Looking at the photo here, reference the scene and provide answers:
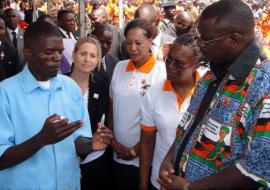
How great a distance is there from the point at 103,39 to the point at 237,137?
2.49m

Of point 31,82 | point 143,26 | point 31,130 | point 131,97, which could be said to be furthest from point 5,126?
point 143,26

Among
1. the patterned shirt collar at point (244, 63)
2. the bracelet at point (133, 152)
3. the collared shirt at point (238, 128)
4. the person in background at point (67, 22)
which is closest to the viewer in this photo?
the collared shirt at point (238, 128)

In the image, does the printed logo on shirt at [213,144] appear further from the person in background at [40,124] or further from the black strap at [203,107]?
the person in background at [40,124]

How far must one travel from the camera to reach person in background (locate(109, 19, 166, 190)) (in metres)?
2.94

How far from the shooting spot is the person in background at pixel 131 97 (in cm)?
294

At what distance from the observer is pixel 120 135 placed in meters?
3.02

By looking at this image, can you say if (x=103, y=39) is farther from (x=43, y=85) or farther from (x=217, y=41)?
(x=217, y=41)

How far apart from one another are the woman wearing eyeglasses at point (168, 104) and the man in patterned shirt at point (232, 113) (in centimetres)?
67

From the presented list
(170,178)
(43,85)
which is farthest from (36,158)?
(170,178)

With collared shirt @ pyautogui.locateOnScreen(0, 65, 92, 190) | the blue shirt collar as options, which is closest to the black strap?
collared shirt @ pyautogui.locateOnScreen(0, 65, 92, 190)

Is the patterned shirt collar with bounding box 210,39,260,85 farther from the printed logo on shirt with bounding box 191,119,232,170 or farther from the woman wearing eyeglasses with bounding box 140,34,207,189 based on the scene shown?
the woman wearing eyeglasses with bounding box 140,34,207,189

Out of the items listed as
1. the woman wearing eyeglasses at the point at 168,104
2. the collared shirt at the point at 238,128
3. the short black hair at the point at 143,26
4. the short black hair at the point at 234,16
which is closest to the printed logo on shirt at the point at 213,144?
the collared shirt at the point at 238,128

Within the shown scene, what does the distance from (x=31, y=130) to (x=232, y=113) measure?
1.04 metres

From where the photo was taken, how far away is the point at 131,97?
2.93 m
